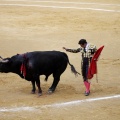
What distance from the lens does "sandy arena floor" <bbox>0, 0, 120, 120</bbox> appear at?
10.2 meters

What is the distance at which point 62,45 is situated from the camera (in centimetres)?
1694

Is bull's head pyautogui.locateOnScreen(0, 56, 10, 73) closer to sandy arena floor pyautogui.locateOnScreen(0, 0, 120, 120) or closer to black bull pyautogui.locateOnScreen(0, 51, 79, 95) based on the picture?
black bull pyautogui.locateOnScreen(0, 51, 79, 95)

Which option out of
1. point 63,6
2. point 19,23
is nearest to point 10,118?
point 19,23

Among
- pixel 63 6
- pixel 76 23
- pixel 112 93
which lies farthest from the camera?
pixel 63 6

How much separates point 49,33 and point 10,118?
9.45m

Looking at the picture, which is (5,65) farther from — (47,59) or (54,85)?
(54,85)

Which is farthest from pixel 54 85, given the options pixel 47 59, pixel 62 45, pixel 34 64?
pixel 62 45

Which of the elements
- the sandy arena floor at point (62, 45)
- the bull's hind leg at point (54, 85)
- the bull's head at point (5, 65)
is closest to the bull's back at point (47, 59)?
the bull's hind leg at point (54, 85)

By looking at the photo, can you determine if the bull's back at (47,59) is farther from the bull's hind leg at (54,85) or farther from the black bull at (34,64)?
the bull's hind leg at (54,85)

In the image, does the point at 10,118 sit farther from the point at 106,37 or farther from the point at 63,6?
the point at 63,6

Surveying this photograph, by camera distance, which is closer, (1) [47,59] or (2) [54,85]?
(1) [47,59]

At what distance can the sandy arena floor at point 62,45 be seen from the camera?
1016 centimetres

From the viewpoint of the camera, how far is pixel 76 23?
67.4ft

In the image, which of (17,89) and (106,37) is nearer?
(17,89)
